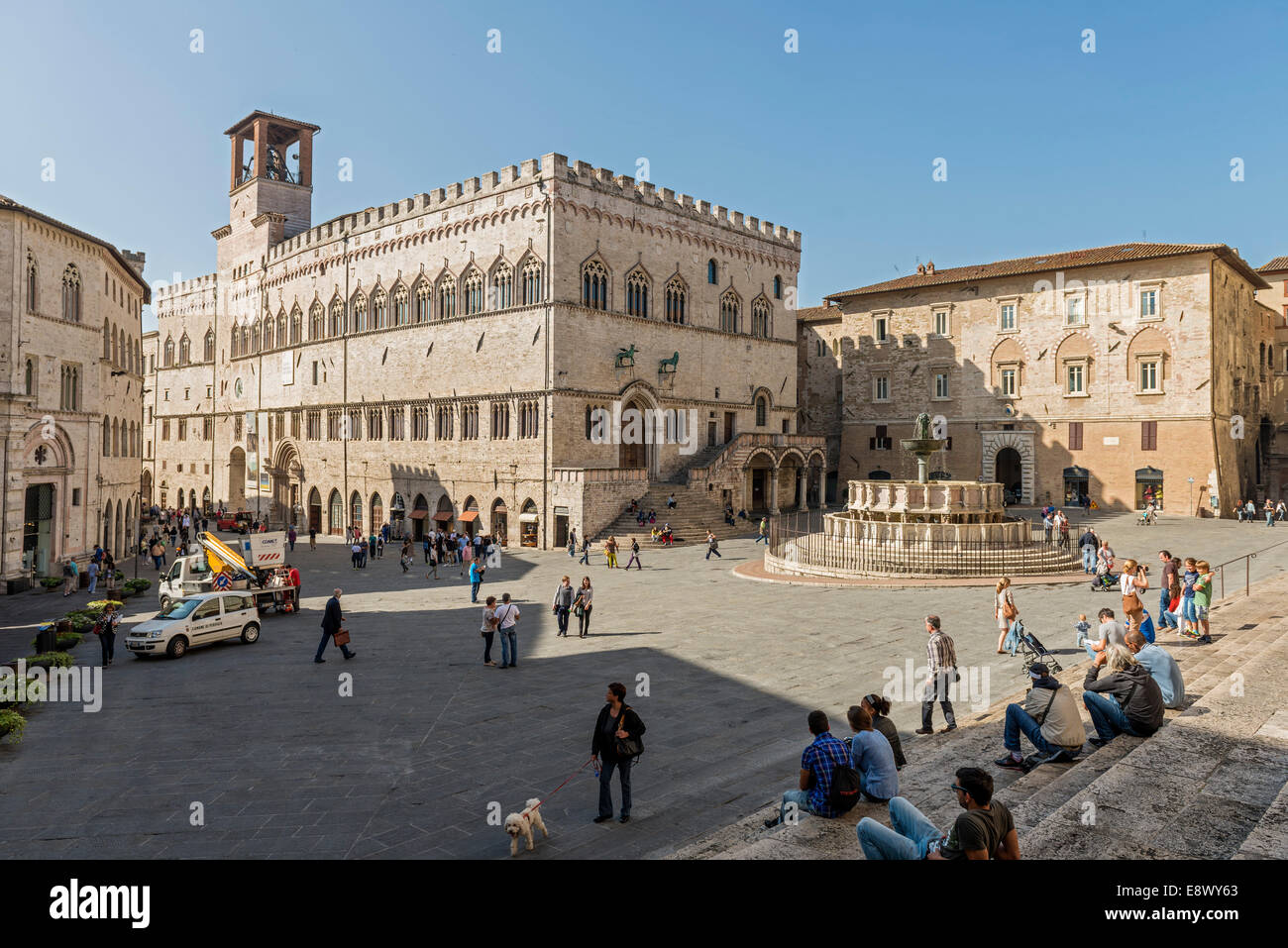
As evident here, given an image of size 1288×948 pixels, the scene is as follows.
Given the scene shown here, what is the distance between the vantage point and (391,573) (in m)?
32.6

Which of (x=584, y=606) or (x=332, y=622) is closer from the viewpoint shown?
(x=332, y=622)

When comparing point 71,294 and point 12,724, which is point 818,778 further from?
point 71,294

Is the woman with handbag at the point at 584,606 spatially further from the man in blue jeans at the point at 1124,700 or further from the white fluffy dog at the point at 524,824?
the man in blue jeans at the point at 1124,700

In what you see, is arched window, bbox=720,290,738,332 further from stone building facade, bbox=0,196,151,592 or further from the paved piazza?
stone building facade, bbox=0,196,151,592

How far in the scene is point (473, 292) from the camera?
44.0m

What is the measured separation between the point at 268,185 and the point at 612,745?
5988 cm

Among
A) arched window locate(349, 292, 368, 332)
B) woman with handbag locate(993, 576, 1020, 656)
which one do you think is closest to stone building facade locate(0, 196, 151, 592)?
arched window locate(349, 292, 368, 332)

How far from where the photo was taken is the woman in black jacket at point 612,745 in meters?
8.23

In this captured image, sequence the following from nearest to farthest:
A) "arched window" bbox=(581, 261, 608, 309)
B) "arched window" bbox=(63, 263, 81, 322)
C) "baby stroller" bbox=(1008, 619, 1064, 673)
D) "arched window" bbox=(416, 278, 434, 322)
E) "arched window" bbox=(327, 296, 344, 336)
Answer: "baby stroller" bbox=(1008, 619, 1064, 673), "arched window" bbox=(63, 263, 81, 322), "arched window" bbox=(581, 261, 608, 309), "arched window" bbox=(416, 278, 434, 322), "arched window" bbox=(327, 296, 344, 336)

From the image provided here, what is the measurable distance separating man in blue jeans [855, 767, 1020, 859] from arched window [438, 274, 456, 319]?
42.0m

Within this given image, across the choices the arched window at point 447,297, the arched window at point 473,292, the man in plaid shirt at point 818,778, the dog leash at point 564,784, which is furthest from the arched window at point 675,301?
the man in plaid shirt at point 818,778

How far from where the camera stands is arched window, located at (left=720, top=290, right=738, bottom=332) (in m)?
49.1

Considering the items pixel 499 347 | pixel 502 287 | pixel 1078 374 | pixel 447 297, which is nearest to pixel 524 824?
pixel 499 347
